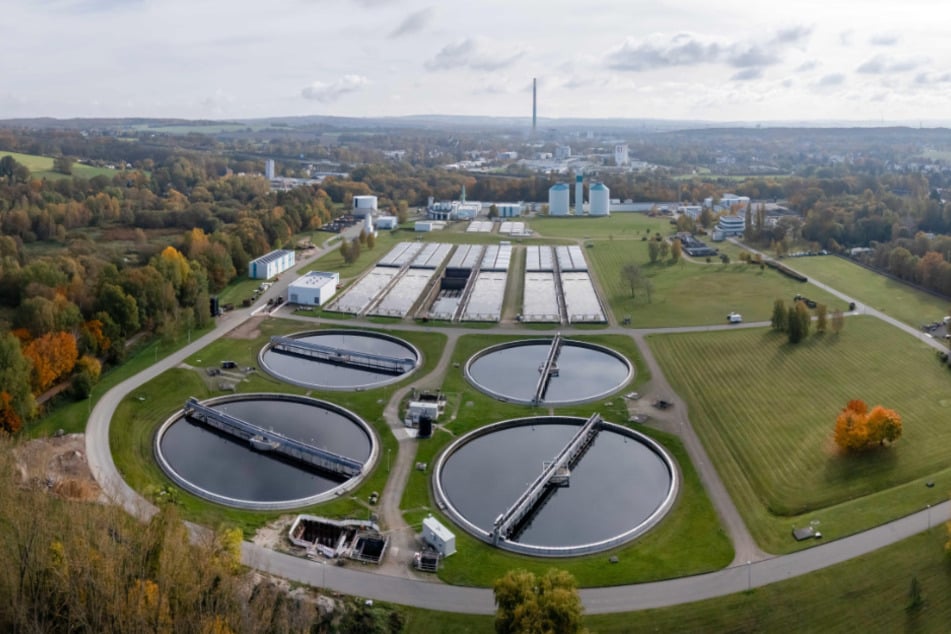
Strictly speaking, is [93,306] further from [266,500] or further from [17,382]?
[266,500]

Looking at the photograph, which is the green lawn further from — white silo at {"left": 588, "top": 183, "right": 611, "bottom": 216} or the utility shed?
white silo at {"left": 588, "top": 183, "right": 611, "bottom": 216}

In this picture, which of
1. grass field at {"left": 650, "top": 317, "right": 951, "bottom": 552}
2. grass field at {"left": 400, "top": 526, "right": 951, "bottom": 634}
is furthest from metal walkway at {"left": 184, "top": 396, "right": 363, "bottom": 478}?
grass field at {"left": 650, "top": 317, "right": 951, "bottom": 552}

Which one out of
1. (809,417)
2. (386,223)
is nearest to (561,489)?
(809,417)

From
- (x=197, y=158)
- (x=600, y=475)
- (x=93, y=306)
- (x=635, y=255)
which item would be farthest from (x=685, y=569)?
(x=197, y=158)

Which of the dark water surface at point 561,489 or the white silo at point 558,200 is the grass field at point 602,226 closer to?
the white silo at point 558,200

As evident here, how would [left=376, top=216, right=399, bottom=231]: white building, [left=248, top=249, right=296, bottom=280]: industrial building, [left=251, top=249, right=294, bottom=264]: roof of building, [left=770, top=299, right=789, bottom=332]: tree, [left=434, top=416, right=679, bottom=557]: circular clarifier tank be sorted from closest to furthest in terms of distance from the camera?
[left=434, top=416, right=679, bottom=557]: circular clarifier tank → [left=770, top=299, right=789, bottom=332]: tree → [left=248, top=249, right=296, bottom=280]: industrial building → [left=251, top=249, right=294, bottom=264]: roof of building → [left=376, top=216, right=399, bottom=231]: white building

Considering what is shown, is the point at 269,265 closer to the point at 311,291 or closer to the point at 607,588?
the point at 311,291

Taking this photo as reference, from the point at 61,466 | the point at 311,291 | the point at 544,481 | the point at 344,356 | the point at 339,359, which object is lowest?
the point at 544,481
